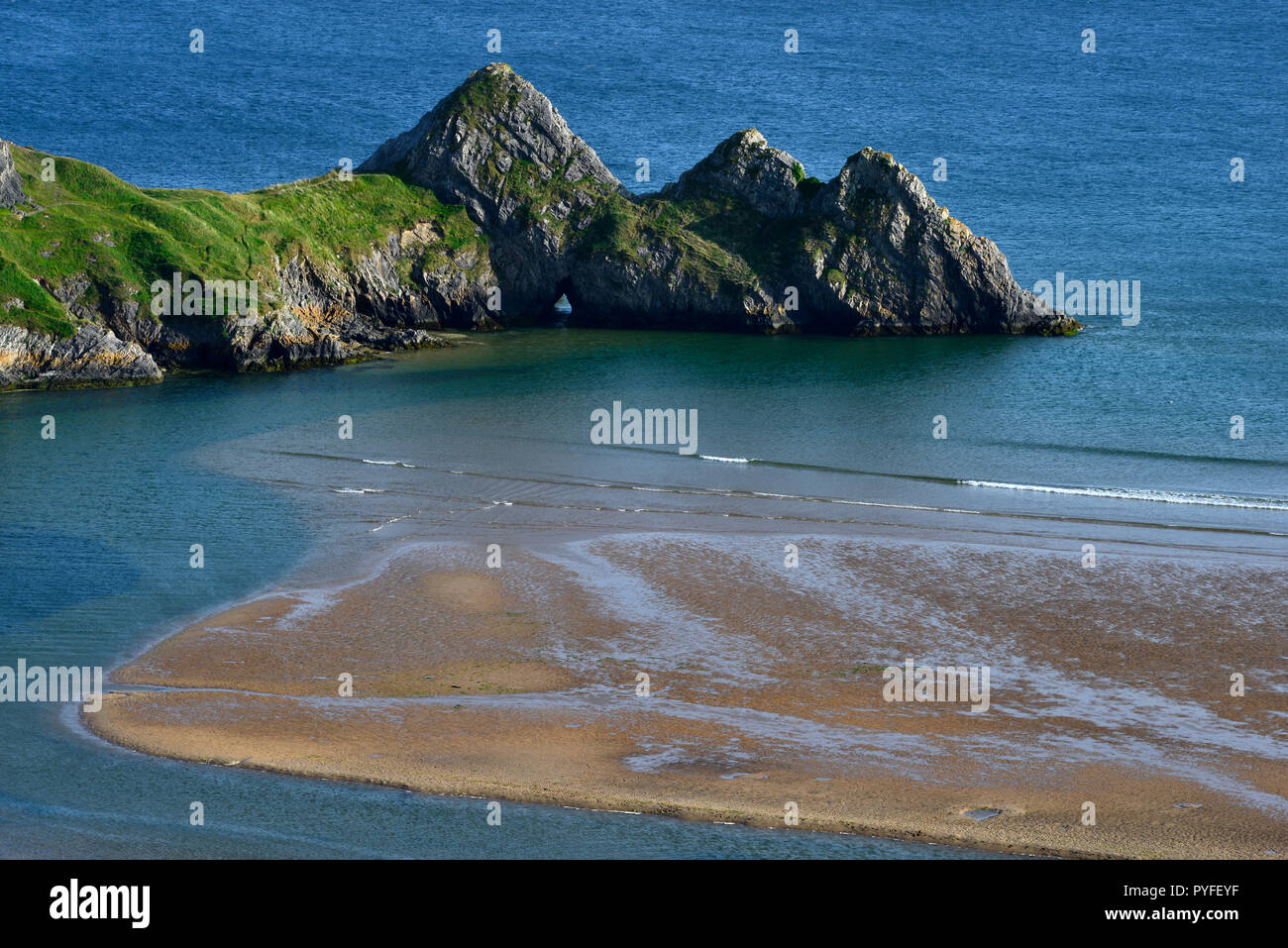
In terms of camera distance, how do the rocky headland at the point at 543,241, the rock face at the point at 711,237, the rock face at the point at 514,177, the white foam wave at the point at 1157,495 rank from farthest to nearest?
the rock face at the point at 514,177 < the rock face at the point at 711,237 < the rocky headland at the point at 543,241 < the white foam wave at the point at 1157,495

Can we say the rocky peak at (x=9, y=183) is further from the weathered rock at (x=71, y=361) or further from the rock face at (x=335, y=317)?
the weathered rock at (x=71, y=361)

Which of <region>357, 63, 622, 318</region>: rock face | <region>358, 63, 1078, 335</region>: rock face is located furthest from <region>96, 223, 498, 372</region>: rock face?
<region>358, 63, 1078, 335</region>: rock face

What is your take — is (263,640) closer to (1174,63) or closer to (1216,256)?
(1216,256)

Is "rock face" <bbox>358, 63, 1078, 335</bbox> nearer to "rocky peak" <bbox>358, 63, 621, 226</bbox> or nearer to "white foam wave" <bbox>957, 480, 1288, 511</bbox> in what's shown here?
"rocky peak" <bbox>358, 63, 621, 226</bbox>

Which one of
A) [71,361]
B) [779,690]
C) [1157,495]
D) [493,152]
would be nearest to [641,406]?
[1157,495]

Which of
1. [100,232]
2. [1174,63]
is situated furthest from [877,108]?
[100,232]

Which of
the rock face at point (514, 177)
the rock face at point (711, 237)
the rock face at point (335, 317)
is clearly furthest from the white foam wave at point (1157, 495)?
the rock face at point (514, 177)
